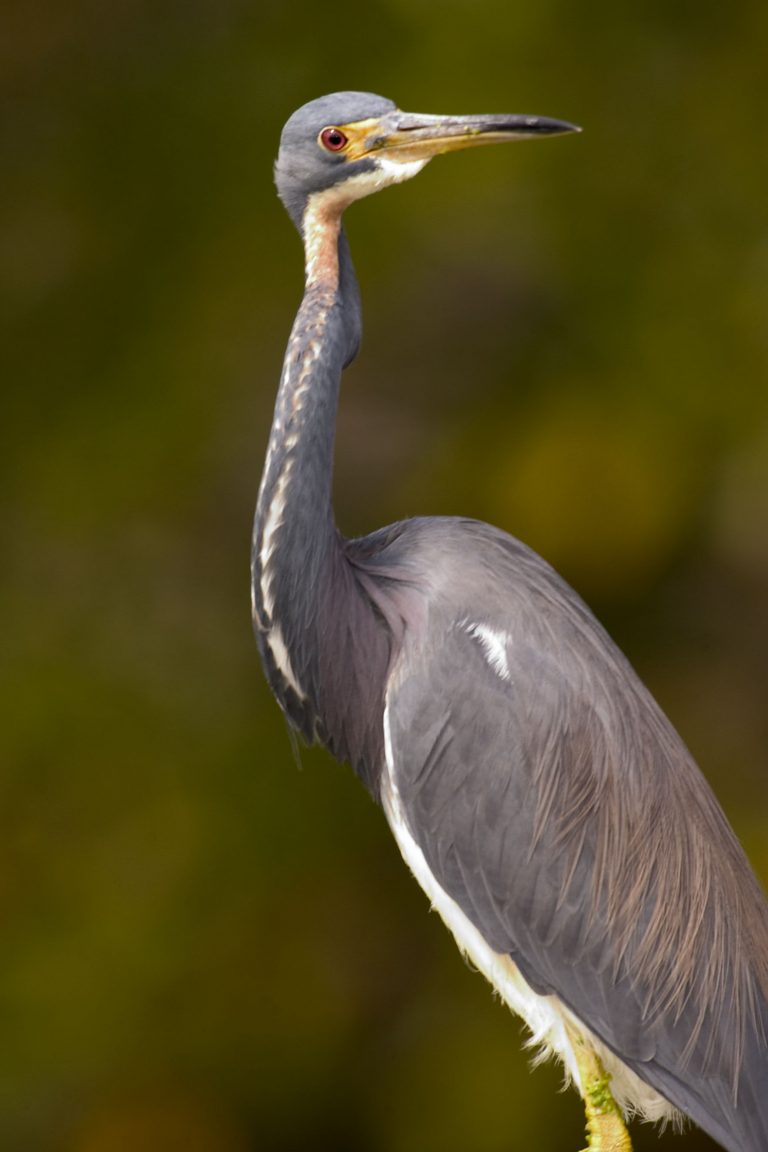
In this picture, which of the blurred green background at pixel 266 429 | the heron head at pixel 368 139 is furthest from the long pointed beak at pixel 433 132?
the blurred green background at pixel 266 429

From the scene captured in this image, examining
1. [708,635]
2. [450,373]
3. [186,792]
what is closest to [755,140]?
[450,373]

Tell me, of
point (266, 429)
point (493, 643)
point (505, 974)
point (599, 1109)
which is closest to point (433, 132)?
point (493, 643)

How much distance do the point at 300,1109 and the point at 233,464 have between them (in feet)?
4.79

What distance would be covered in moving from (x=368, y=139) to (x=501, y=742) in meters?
0.65

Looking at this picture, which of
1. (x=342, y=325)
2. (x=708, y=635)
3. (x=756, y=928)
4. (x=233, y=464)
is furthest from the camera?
(x=708, y=635)

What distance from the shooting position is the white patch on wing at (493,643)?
1672 mm

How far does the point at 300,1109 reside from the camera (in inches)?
138

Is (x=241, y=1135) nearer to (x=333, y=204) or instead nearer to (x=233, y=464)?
(x=233, y=464)

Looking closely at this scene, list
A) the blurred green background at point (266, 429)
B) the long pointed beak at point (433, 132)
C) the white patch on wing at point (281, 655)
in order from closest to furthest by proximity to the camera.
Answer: the long pointed beak at point (433, 132) → the white patch on wing at point (281, 655) → the blurred green background at point (266, 429)

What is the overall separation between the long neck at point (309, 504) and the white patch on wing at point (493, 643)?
12 cm

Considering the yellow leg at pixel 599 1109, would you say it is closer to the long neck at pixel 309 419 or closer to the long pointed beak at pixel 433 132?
the long neck at pixel 309 419

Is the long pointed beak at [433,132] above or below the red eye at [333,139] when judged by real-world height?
below

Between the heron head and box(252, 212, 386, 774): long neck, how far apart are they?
1.8 inches

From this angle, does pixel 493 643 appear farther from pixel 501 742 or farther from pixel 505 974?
pixel 505 974
